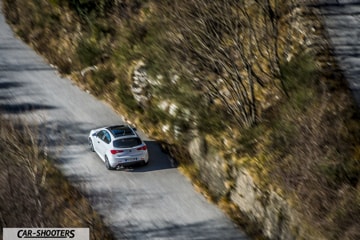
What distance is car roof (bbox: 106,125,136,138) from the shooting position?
2514 centimetres

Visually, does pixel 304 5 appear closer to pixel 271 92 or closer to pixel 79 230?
pixel 271 92

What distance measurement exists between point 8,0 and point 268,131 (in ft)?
61.5

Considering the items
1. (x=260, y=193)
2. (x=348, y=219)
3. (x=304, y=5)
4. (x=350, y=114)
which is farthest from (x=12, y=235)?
(x=304, y=5)

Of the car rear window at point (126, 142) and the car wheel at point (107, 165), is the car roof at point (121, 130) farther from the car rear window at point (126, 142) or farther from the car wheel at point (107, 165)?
the car wheel at point (107, 165)

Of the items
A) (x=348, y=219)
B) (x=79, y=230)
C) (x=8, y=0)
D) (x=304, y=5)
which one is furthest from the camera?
(x=8, y=0)

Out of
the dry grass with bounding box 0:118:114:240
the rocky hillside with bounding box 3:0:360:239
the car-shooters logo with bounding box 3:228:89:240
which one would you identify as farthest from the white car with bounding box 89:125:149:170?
the car-shooters logo with bounding box 3:228:89:240

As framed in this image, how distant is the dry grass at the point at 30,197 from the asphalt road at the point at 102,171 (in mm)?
994

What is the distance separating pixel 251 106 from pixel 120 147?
531cm

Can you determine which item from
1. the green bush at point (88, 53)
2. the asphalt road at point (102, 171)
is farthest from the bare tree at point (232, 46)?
the green bush at point (88, 53)

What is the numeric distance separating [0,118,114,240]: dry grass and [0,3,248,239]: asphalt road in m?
0.99

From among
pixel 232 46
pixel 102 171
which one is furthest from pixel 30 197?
pixel 232 46

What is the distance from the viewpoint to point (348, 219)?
60.3ft

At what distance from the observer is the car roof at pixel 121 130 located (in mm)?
25141

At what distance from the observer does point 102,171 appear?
2486cm
